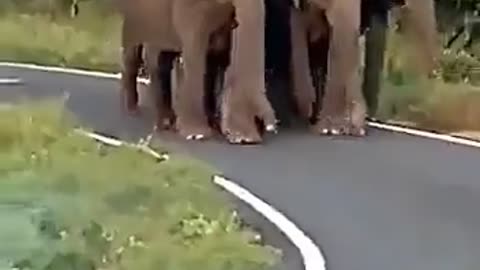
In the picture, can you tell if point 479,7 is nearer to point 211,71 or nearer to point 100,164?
point 211,71

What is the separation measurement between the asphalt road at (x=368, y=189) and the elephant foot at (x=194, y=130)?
0.76ft

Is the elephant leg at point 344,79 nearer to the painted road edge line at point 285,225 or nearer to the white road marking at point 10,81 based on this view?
the painted road edge line at point 285,225

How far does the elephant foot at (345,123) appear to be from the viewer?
18828 millimetres

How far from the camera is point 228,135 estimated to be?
1823cm

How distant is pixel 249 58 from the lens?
1836 cm

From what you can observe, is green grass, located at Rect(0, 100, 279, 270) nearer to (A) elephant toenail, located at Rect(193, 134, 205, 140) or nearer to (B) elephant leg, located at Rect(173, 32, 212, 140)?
(A) elephant toenail, located at Rect(193, 134, 205, 140)

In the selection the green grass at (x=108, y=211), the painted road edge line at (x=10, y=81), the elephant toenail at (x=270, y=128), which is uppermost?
the green grass at (x=108, y=211)

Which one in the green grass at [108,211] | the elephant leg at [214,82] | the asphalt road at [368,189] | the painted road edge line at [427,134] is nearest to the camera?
the green grass at [108,211]

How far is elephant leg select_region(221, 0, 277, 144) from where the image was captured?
18.1m

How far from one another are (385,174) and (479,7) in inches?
593

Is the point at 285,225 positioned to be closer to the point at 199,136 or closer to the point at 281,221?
the point at 281,221

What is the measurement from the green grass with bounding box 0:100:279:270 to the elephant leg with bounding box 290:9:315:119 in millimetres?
4510

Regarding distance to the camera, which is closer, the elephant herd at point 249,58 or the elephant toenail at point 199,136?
the elephant herd at point 249,58

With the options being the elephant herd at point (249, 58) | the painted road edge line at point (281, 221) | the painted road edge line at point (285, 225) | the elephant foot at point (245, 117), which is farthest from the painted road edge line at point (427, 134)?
the painted road edge line at point (285, 225)
